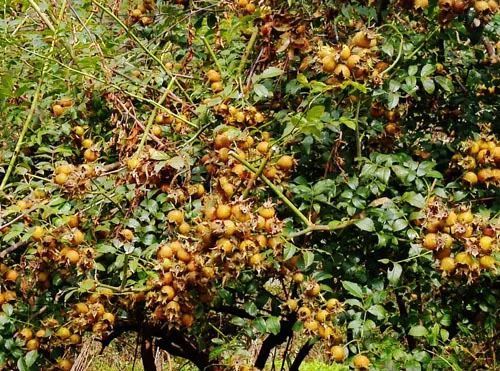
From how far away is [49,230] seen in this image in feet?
6.35

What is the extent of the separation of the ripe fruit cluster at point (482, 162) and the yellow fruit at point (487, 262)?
25 centimetres

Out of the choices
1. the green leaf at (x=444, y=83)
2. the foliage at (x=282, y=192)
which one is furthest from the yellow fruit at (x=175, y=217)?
the green leaf at (x=444, y=83)

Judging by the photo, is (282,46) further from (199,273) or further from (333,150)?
(199,273)

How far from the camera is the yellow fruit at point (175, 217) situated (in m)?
1.85

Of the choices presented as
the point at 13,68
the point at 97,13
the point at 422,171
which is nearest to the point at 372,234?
the point at 422,171

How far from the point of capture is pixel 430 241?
5.64ft

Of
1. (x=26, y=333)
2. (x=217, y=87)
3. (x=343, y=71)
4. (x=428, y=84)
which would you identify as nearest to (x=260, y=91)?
(x=217, y=87)

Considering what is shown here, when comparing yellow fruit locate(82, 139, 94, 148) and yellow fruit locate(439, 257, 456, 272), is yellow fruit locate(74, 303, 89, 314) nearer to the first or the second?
yellow fruit locate(82, 139, 94, 148)

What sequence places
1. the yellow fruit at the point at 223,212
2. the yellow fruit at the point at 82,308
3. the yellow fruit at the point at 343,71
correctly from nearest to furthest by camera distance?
the yellow fruit at the point at 223,212, the yellow fruit at the point at 343,71, the yellow fruit at the point at 82,308

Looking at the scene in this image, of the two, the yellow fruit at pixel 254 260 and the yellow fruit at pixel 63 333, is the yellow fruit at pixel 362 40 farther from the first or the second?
the yellow fruit at pixel 63 333

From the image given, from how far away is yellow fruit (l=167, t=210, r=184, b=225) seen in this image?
1.85 metres

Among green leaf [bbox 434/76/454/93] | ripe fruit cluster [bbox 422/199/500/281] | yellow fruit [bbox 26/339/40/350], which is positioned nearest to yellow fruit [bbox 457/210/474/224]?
ripe fruit cluster [bbox 422/199/500/281]

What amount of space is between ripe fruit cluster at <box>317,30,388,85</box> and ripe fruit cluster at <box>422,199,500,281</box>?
0.32 m

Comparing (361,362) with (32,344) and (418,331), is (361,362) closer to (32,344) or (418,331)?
(418,331)
